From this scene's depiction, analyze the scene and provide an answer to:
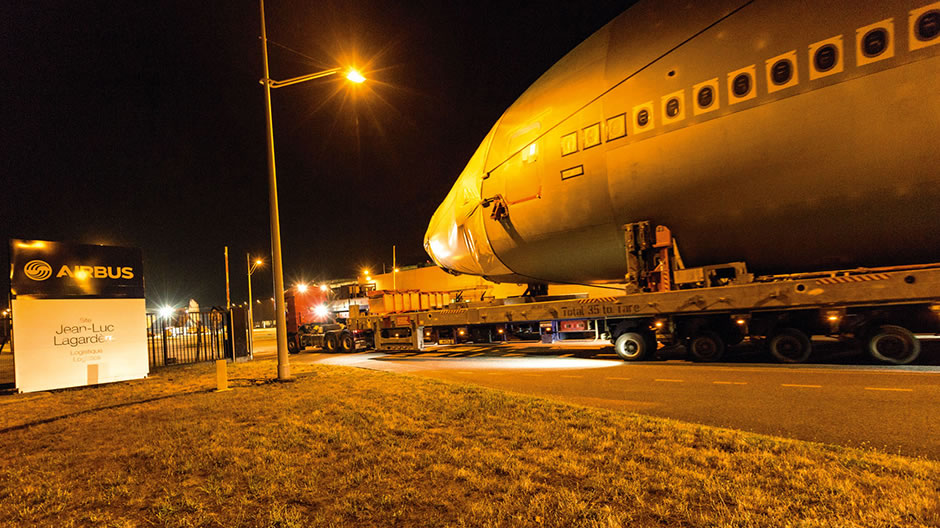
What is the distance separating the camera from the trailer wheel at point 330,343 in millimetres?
20812

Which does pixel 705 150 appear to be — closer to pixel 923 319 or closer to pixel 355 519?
pixel 923 319

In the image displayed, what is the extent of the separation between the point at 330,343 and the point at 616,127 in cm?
1592

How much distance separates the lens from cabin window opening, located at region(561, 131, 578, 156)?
10109mm

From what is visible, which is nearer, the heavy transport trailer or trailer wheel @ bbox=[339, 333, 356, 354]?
the heavy transport trailer

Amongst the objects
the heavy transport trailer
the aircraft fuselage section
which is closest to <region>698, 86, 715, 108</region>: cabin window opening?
the aircraft fuselage section

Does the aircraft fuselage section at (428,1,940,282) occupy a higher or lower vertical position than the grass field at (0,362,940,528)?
higher

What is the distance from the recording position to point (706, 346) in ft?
34.9

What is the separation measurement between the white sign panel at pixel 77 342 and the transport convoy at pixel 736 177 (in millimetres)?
9814

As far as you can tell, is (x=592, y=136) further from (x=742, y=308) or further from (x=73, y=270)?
(x=73, y=270)

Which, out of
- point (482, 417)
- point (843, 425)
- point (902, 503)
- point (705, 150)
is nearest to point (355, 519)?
point (482, 417)

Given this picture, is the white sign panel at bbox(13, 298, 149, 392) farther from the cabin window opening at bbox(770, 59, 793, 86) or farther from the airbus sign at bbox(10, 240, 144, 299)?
the cabin window opening at bbox(770, 59, 793, 86)

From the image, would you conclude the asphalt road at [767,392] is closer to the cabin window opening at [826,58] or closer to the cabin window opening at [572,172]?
the cabin window opening at [572,172]

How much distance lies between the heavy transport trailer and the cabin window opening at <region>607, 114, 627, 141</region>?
1836 mm

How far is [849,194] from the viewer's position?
768 centimetres
